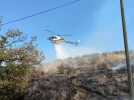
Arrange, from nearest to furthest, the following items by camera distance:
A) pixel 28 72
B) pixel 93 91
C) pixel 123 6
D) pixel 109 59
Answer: pixel 123 6, pixel 93 91, pixel 28 72, pixel 109 59

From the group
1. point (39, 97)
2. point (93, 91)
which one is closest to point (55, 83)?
Answer: point (39, 97)

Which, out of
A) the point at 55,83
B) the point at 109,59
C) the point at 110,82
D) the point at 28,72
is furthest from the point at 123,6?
the point at 109,59

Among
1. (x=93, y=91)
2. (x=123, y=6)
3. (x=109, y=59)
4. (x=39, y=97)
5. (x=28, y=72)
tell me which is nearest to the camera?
(x=123, y=6)

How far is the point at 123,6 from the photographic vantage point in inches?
790

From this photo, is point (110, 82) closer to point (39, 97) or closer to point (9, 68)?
point (39, 97)

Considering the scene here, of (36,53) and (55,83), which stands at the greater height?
(36,53)

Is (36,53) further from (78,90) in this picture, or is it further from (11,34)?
(78,90)

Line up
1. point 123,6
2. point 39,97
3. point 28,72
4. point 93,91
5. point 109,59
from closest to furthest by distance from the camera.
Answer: point 123,6 → point 93,91 → point 39,97 → point 28,72 → point 109,59

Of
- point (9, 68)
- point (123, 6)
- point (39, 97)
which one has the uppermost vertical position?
point (123, 6)

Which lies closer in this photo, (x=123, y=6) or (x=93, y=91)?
(x=123, y=6)

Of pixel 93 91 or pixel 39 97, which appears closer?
pixel 93 91

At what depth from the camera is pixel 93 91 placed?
27531 mm

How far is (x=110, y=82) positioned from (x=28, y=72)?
21.7 ft

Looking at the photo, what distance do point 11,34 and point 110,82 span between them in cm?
772
